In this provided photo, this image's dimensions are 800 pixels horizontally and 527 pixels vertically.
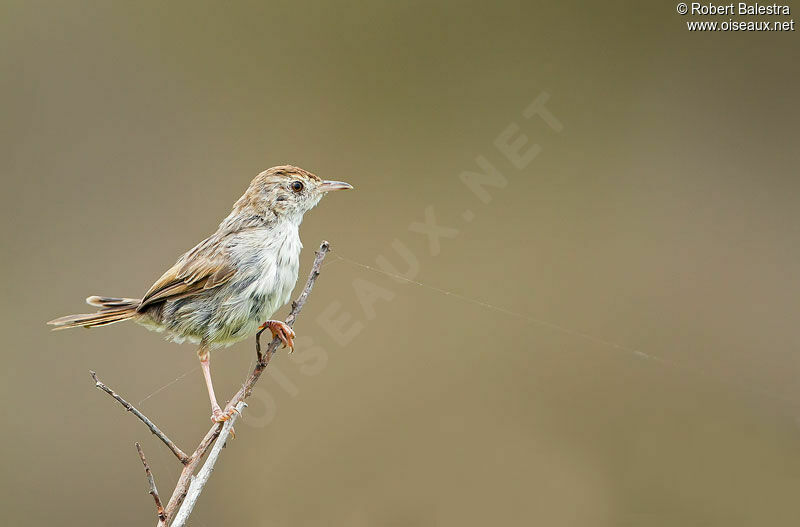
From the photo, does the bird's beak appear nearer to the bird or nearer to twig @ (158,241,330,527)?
the bird

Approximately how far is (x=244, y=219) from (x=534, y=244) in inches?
137

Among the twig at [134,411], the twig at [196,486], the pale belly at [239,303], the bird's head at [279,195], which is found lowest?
the twig at [196,486]

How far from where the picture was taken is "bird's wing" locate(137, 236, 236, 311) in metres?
3.18

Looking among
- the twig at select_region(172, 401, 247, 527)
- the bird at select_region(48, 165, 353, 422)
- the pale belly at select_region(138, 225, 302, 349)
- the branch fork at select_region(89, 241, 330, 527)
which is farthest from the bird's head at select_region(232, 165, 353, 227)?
the twig at select_region(172, 401, 247, 527)

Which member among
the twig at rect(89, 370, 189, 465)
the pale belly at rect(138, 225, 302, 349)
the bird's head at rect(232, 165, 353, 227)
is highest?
the bird's head at rect(232, 165, 353, 227)

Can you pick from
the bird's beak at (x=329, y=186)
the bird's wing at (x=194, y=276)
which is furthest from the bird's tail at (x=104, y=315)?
the bird's beak at (x=329, y=186)

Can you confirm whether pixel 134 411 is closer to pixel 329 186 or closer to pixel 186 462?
pixel 186 462

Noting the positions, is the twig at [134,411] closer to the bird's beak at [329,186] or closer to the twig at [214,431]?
the twig at [214,431]

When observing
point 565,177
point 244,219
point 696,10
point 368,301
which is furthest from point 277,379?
point 696,10

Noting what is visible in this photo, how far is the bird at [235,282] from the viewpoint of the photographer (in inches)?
124

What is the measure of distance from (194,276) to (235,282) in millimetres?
239

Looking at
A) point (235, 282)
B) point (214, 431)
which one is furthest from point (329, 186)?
point (214, 431)

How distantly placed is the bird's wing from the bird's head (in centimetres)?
29

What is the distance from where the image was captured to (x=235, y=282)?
315cm
